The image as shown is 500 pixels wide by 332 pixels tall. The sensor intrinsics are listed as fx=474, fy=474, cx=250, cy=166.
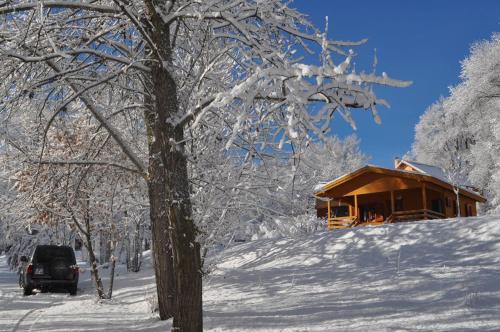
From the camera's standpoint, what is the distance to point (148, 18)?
655 centimetres

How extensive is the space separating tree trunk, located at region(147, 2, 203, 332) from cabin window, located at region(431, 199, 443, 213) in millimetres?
26010

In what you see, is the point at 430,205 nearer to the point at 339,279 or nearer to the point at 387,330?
the point at 339,279

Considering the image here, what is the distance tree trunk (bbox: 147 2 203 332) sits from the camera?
612 cm

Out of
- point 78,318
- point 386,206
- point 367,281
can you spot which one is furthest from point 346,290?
point 386,206

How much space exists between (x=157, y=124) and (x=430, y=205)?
26353 mm

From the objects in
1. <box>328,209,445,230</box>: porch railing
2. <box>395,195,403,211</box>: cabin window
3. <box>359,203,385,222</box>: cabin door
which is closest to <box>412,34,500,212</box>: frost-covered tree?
<box>328,209,445,230</box>: porch railing

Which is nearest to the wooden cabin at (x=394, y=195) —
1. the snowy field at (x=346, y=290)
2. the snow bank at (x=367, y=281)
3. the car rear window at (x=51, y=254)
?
the snow bank at (x=367, y=281)

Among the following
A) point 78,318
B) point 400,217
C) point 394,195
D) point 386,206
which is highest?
point 394,195

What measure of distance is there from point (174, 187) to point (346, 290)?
5994 millimetres

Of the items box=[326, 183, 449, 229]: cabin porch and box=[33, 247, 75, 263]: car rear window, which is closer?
box=[33, 247, 75, 263]: car rear window

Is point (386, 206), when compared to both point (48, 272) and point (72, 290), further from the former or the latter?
point (48, 272)

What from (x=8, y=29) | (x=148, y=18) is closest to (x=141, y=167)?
(x=148, y=18)

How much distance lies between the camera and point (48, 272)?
1700 cm

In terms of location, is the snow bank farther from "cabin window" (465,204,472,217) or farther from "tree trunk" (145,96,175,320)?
"cabin window" (465,204,472,217)
